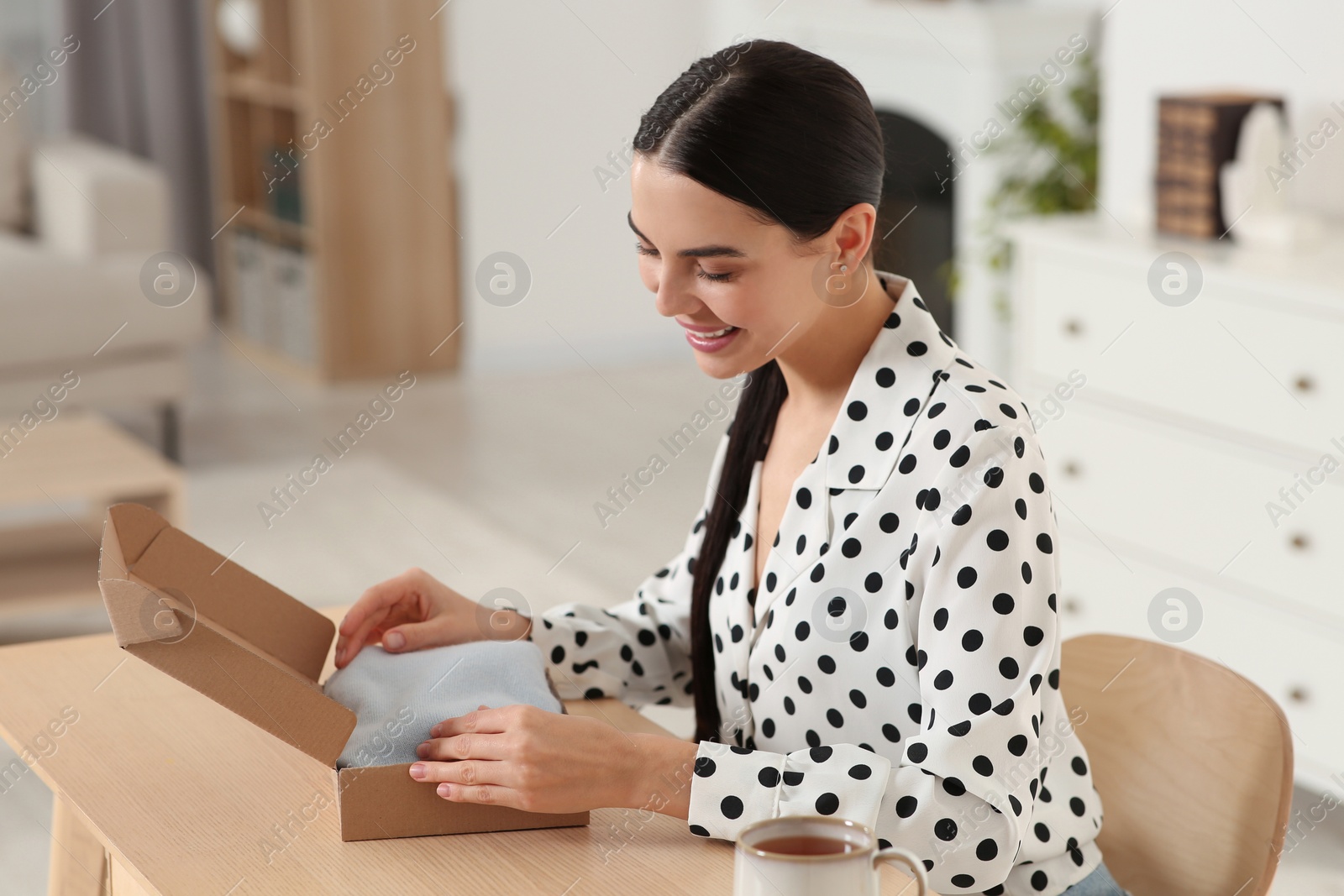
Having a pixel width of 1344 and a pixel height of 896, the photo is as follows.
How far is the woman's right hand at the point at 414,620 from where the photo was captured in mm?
1228

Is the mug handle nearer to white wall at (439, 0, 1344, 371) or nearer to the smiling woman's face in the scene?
the smiling woman's face

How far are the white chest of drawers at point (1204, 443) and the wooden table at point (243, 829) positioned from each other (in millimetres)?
1471

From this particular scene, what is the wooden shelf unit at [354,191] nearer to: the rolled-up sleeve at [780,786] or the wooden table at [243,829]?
the wooden table at [243,829]

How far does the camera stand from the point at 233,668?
0.95 metres

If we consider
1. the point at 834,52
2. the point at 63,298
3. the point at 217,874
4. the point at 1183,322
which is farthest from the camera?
the point at 834,52

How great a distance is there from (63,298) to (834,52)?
8.07 ft

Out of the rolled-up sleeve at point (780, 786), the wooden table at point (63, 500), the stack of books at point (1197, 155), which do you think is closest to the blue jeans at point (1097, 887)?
the rolled-up sleeve at point (780, 786)

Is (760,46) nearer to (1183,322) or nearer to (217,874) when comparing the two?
(217,874)

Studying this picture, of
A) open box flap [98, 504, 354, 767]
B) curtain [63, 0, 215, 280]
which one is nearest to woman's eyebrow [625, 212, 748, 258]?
open box flap [98, 504, 354, 767]

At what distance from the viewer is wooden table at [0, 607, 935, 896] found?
3.10ft

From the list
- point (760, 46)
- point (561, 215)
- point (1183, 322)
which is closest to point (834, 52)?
point (561, 215)

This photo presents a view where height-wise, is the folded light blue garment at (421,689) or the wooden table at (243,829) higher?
the folded light blue garment at (421,689)

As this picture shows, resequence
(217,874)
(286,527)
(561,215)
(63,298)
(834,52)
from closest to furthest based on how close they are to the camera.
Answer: (217,874) → (286,527) → (63,298) → (834,52) → (561,215)

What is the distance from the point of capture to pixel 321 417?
476 cm
